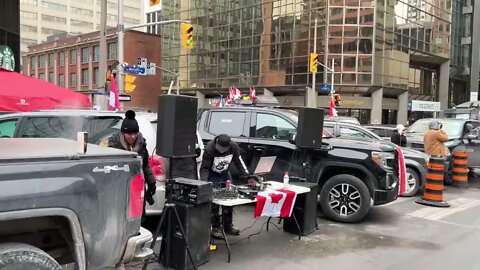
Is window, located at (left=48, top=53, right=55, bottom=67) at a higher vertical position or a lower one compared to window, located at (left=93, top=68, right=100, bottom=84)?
higher

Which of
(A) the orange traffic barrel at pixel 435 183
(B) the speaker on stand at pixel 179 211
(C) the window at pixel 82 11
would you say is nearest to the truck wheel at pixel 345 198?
(A) the orange traffic barrel at pixel 435 183

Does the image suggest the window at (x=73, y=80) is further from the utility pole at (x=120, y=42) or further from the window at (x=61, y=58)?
the utility pole at (x=120, y=42)

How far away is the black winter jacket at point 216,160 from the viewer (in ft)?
21.3

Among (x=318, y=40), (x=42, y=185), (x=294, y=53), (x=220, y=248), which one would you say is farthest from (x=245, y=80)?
(x=42, y=185)

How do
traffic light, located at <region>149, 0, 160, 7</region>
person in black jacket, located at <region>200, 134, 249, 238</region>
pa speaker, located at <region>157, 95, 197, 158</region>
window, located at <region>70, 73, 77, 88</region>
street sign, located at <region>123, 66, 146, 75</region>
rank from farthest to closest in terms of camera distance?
window, located at <region>70, 73, 77, 88</region> → street sign, located at <region>123, 66, 146, 75</region> → traffic light, located at <region>149, 0, 160, 7</region> → person in black jacket, located at <region>200, 134, 249, 238</region> → pa speaker, located at <region>157, 95, 197, 158</region>

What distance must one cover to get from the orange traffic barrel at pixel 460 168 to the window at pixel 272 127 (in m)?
6.36

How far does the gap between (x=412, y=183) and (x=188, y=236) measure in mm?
7514

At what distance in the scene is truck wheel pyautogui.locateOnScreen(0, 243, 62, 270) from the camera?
288 centimetres

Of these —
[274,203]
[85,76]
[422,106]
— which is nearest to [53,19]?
[85,76]

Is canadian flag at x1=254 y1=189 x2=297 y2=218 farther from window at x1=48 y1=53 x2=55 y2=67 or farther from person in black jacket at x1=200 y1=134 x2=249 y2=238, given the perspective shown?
window at x1=48 y1=53 x2=55 y2=67

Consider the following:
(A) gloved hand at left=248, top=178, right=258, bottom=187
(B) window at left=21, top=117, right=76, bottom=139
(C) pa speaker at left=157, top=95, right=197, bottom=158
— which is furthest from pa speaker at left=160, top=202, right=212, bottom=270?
(B) window at left=21, top=117, right=76, bottom=139

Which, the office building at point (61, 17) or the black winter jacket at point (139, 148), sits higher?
the office building at point (61, 17)

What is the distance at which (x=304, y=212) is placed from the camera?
7.02 metres

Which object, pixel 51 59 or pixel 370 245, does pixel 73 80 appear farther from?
pixel 370 245
